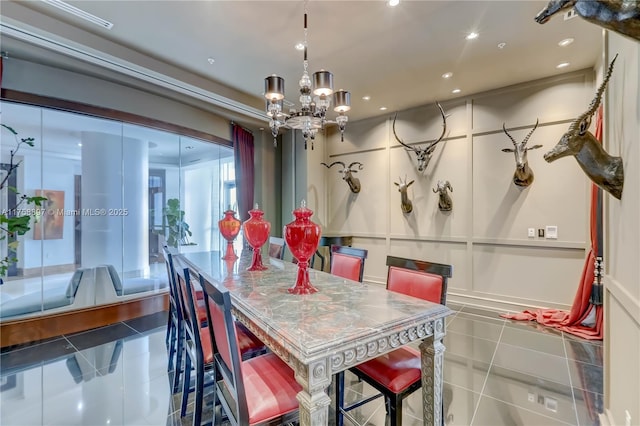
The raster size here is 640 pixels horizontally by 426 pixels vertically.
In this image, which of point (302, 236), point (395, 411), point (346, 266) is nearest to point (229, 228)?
point (346, 266)

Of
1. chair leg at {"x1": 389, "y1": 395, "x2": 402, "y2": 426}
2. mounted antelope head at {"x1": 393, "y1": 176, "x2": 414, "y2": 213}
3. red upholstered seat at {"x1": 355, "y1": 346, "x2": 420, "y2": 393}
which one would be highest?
mounted antelope head at {"x1": 393, "y1": 176, "x2": 414, "y2": 213}

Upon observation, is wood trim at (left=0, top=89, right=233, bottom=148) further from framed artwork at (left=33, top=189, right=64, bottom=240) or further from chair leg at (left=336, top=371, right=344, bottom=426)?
chair leg at (left=336, top=371, right=344, bottom=426)

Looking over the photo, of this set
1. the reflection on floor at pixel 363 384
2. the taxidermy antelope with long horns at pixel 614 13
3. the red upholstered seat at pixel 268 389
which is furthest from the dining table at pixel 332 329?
the taxidermy antelope with long horns at pixel 614 13

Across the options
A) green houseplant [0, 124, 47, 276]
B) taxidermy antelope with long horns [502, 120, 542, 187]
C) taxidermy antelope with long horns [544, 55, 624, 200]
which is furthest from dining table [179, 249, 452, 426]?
taxidermy antelope with long horns [502, 120, 542, 187]

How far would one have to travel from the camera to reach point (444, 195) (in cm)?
464

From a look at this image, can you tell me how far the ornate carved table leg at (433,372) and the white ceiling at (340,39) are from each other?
2712 mm

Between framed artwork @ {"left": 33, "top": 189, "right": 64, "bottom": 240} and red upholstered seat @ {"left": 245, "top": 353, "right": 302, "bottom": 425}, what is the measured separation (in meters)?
4.20

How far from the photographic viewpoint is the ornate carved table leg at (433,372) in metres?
1.50

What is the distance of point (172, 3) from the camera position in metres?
2.59

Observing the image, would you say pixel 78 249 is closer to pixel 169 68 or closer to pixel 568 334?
pixel 169 68

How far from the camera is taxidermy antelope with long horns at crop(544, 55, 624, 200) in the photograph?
157 centimetres

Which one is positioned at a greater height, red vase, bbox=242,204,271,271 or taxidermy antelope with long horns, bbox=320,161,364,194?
taxidermy antelope with long horns, bbox=320,161,364,194

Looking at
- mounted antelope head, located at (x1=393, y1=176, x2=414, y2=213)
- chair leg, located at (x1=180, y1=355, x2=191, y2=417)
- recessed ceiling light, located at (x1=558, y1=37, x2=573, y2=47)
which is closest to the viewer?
chair leg, located at (x1=180, y1=355, x2=191, y2=417)

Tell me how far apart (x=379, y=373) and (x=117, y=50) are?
412 cm
